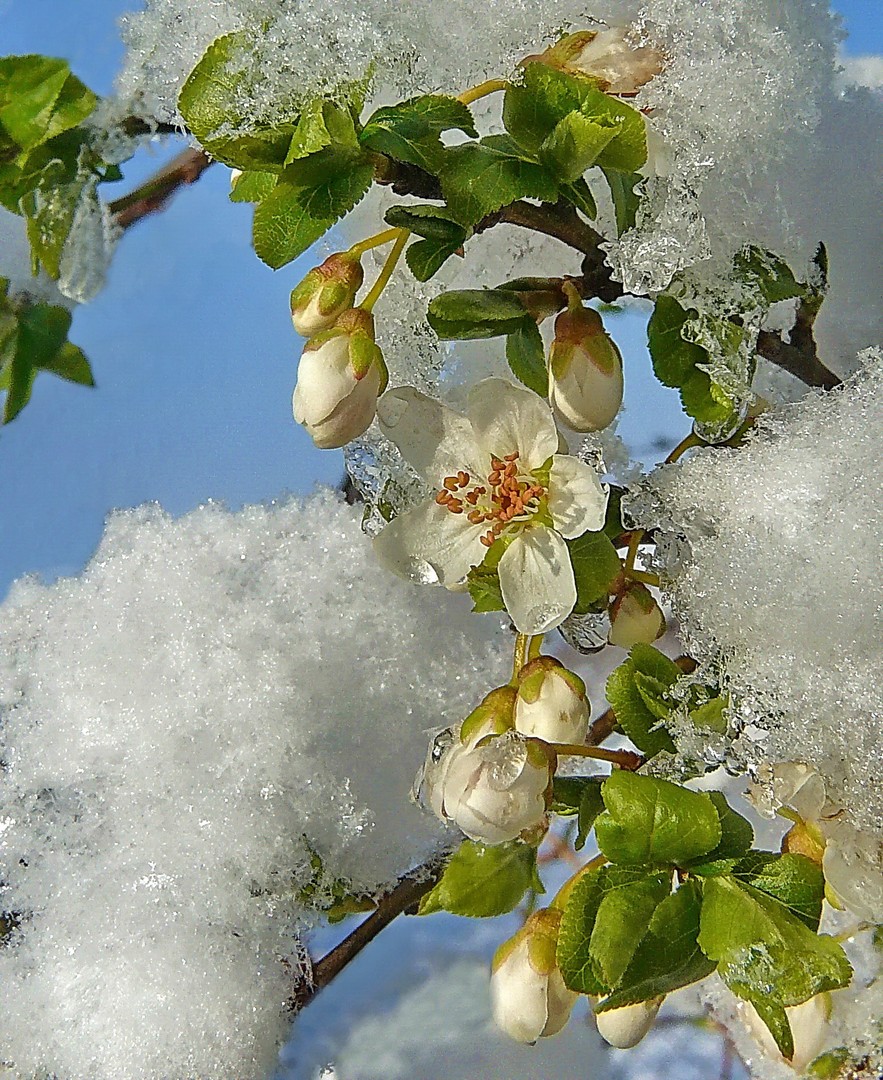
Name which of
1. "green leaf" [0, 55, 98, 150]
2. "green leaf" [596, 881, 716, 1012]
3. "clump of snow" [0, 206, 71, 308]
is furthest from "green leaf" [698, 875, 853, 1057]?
"clump of snow" [0, 206, 71, 308]

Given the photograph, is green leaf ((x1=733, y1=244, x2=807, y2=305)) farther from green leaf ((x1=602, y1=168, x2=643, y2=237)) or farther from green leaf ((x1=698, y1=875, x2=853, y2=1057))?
green leaf ((x1=698, y1=875, x2=853, y2=1057))

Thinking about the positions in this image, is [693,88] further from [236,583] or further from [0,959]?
[0,959]

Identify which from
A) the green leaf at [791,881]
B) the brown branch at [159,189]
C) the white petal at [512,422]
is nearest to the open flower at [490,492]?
A: the white petal at [512,422]

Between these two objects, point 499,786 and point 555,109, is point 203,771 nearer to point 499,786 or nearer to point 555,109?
point 499,786

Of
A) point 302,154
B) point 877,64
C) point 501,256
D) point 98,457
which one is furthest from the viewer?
point 98,457

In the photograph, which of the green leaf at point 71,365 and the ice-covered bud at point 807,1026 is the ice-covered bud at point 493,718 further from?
the green leaf at point 71,365

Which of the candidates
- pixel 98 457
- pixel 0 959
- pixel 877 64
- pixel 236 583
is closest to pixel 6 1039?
pixel 0 959
